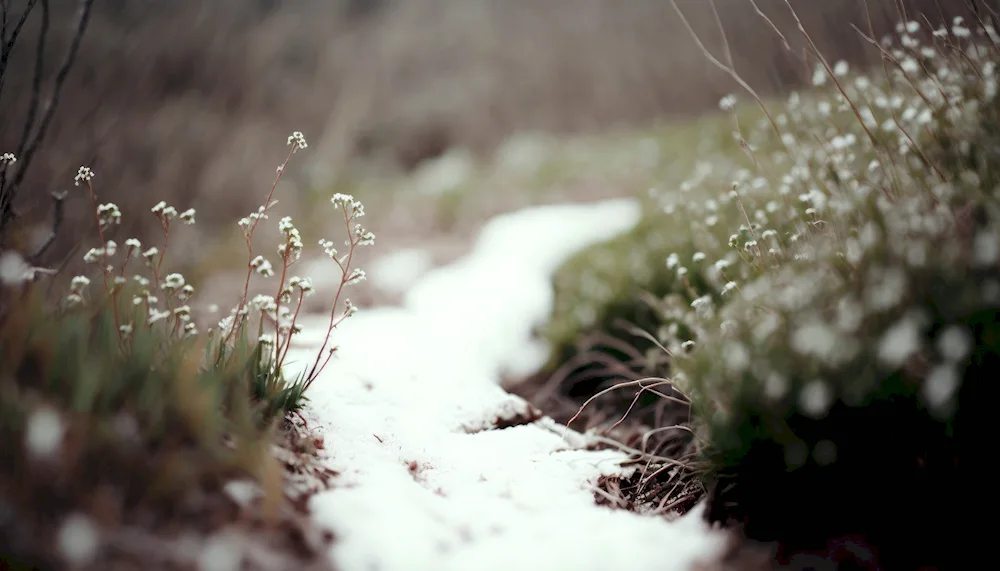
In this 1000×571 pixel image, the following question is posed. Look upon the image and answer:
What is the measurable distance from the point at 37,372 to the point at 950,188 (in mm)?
2331

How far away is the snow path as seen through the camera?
142cm

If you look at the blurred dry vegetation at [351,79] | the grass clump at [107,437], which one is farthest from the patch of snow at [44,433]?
the blurred dry vegetation at [351,79]

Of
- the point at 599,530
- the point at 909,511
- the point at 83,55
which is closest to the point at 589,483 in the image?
the point at 599,530

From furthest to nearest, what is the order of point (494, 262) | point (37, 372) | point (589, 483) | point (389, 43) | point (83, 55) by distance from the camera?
→ point (389, 43)
point (494, 262)
point (83, 55)
point (589, 483)
point (37, 372)

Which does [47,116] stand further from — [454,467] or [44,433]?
[454,467]

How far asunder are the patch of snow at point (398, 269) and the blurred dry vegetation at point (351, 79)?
1436mm

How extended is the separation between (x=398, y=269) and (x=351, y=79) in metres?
5.91

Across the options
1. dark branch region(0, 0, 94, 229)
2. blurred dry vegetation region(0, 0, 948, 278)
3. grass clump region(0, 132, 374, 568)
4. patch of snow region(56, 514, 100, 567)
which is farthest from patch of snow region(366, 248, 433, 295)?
patch of snow region(56, 514, 100, 567)

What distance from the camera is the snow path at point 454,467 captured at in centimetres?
142

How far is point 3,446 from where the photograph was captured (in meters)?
1.18

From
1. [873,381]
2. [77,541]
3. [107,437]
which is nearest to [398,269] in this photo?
[107,437]

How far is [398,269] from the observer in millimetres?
4879

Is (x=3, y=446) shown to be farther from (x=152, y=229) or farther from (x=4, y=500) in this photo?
(x=152, y=229)

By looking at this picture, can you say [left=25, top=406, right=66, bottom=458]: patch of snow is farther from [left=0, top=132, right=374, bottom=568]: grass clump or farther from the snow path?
the snow path
